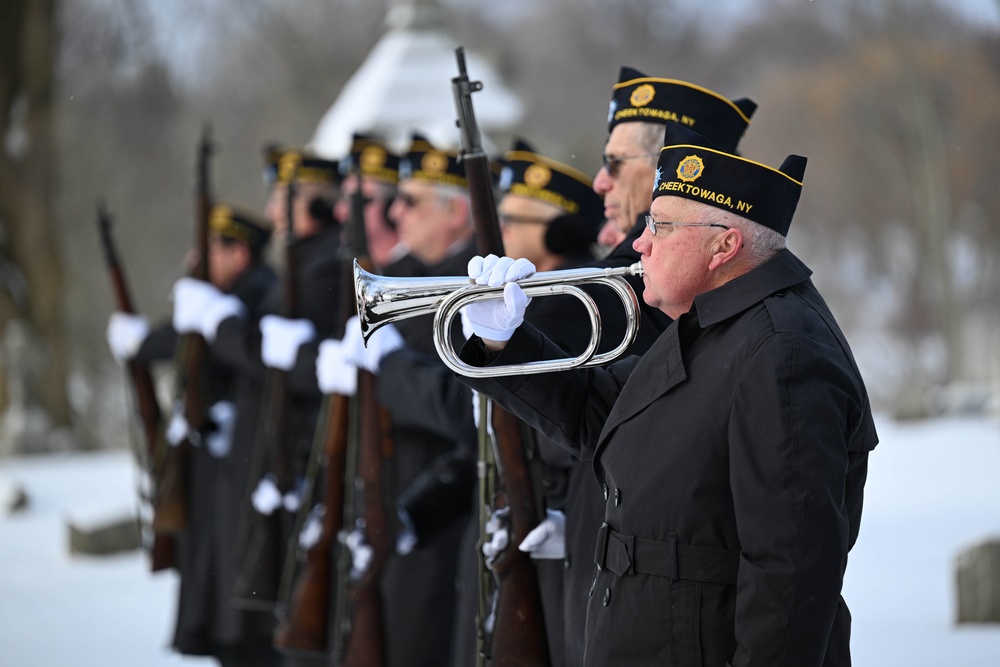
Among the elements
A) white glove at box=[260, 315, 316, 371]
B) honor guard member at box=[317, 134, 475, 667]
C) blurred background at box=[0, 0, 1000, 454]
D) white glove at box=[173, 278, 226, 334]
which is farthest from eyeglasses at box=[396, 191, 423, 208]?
blurred background at box=[0, 0, 1000, 454]

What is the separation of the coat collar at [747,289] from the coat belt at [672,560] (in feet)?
1.46

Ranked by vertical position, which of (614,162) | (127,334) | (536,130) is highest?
(536,130)

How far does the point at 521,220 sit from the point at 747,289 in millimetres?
1574

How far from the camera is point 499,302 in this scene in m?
2.91

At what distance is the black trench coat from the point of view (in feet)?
7.84

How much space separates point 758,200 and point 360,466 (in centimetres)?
A: 236

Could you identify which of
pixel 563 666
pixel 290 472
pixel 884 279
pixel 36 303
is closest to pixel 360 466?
pixel 290 472

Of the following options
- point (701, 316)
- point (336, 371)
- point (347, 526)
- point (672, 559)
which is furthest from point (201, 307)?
point (672, 559)

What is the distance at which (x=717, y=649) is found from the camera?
2.51 m

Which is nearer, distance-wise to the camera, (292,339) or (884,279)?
(292,339)

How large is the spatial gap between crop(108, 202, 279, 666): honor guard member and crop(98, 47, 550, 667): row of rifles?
3.4 inches

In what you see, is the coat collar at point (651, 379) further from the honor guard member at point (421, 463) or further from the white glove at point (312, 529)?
the white glove at point (312, 529)

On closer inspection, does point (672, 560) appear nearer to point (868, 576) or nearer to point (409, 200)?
point (409, 200)

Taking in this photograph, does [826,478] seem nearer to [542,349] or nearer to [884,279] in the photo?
[542,349]
